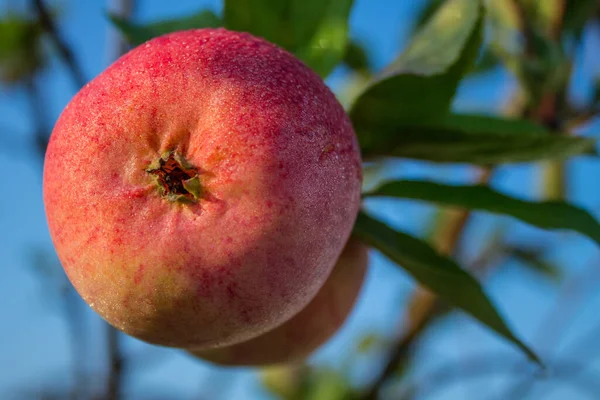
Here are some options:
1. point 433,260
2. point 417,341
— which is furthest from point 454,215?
point 433,260

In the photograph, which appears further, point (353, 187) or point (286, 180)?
point (353, 187)

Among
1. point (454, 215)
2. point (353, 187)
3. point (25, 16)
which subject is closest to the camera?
point (353, 187)

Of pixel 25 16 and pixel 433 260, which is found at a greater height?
pixel 25 16

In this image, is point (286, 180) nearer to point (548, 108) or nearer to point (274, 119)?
point (274, 119)

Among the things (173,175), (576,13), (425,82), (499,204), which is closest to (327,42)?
(425,82)

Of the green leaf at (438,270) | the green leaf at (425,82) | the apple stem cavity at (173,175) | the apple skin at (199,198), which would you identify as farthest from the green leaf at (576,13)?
the apple stem cavity at (173,175)

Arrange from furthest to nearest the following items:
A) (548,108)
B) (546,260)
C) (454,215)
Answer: (546,260) < (454,215) < (548,108)

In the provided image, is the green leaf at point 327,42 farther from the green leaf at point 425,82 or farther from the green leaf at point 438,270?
the green leaf at point 438,270

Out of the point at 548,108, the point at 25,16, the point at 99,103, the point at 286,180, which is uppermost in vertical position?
the point at 25,16
